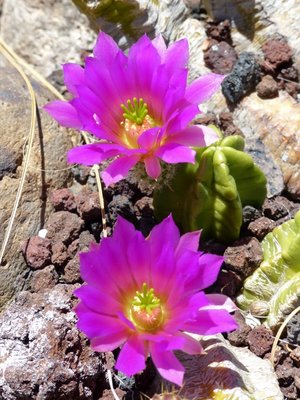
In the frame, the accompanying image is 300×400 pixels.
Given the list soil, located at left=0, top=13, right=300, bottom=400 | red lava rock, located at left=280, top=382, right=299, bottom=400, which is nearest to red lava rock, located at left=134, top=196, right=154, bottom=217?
soil, located at left=0, top=13, right=300, bottom=400

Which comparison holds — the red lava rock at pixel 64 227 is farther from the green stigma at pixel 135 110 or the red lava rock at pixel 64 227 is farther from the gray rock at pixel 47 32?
the gray rock at pixel 47 32

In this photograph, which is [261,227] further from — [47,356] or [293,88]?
[47,356]

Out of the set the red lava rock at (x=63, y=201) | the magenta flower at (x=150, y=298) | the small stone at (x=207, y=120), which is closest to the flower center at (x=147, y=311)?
the magenta flower at (x=150, y=298)

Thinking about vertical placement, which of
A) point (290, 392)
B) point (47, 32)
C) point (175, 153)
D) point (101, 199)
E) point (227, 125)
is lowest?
point (290, 392)

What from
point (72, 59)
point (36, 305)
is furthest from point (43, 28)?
point (36, 305)

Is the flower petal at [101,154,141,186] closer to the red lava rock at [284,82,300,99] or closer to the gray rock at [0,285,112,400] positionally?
the gray rock at [0,285,112,400]

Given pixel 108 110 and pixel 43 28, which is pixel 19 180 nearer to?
pixel 108 110

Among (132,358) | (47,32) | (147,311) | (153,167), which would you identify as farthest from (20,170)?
(47,32)
